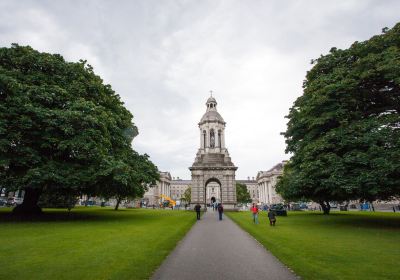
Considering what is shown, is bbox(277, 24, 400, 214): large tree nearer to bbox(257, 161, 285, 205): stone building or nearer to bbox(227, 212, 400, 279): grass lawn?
bbox(227, 212, 400, 279): grass lawn

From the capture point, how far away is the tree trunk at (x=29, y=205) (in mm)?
25594

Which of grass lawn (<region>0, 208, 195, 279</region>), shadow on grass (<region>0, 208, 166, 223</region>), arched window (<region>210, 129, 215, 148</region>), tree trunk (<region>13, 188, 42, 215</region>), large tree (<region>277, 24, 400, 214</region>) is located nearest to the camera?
grass lawn (<region>0, 208, 195, 279</region>)

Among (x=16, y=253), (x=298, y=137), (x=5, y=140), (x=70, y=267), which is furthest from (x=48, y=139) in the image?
(x=298, y=137)

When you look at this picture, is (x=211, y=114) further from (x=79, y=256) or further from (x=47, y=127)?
(x=79, y=256)

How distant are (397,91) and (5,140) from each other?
92.0 ft

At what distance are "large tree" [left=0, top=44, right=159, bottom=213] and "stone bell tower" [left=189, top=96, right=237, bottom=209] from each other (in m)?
29.2

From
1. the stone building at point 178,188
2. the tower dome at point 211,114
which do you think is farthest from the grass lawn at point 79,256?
the stone building at point 178,188

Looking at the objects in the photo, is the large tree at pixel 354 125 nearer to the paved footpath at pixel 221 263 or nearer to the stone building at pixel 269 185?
the paved footpath at pixel 221 263

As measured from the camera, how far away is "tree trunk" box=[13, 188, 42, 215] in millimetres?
25594

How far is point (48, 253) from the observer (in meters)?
10.4

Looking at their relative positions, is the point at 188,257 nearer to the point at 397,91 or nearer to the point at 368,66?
the point at 368,66

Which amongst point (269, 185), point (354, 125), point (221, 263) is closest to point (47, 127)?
point (221, 263)

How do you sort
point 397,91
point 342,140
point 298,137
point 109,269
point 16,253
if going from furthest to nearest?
point 298,137 < point 397,91 < point 342,140 < point 16,253 < point 109,269

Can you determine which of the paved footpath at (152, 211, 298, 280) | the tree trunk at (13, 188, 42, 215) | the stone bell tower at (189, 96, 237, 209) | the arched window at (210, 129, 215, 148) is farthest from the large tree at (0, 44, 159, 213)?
the arched window at (210, 129, 215, 148)
